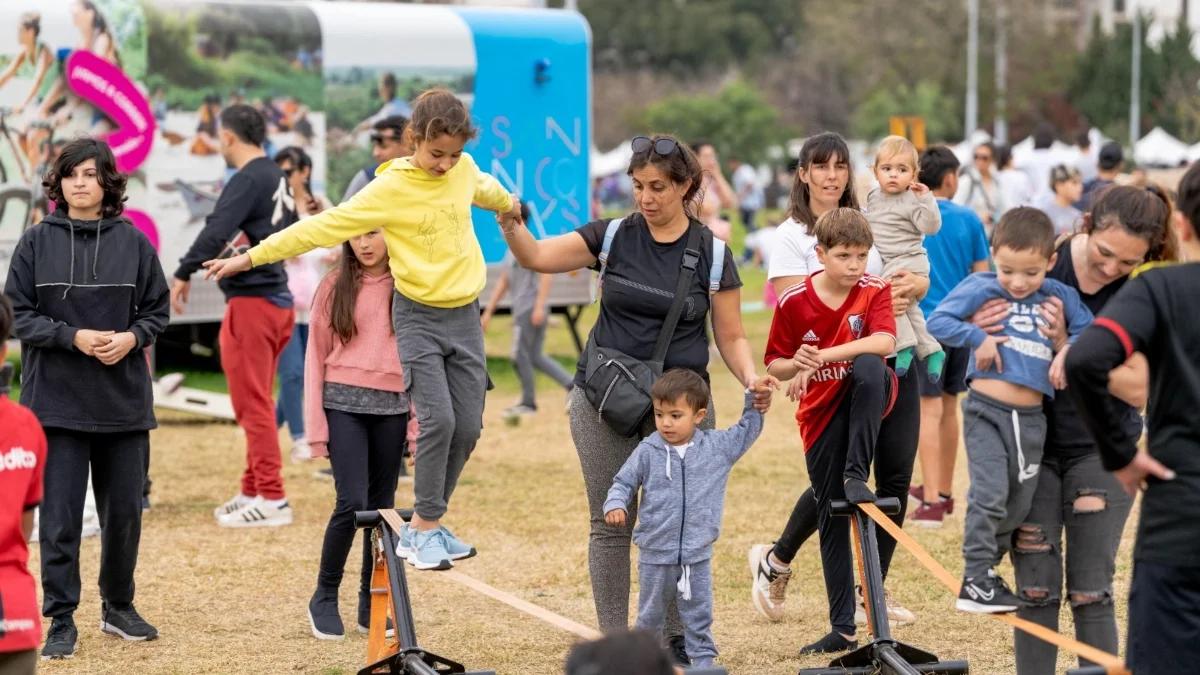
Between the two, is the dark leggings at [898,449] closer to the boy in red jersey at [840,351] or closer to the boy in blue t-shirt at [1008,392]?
the boy in red jersey at [840,351]

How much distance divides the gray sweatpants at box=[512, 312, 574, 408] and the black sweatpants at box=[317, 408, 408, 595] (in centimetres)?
610

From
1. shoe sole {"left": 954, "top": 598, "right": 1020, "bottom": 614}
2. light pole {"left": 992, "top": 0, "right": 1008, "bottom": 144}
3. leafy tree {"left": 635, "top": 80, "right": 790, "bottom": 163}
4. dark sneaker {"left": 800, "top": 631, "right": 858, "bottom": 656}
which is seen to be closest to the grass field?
dark sneaker {"left": 800, "top": 631, "right": 858, "bottom": 656}

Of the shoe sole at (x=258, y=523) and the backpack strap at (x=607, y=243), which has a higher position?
the backpack strap at (x=607, y=243)

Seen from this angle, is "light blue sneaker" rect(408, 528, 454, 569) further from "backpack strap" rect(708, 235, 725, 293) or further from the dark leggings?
the dark leggings

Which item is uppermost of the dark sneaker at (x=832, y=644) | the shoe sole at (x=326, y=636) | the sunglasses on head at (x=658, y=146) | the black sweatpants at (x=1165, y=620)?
the sunglasses on head at (x=658, y=146)

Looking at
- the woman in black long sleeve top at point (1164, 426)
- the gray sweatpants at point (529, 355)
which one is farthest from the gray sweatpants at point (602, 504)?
the gray sweatpants at point (529, 355)

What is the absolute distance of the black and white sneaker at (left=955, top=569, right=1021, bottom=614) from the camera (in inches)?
181

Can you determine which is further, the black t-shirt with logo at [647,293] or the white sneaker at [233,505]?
the white sneaker at [233,505]

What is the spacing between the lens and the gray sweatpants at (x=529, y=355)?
12523mm

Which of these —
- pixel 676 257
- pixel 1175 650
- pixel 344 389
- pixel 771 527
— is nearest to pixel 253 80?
pixel 771 527

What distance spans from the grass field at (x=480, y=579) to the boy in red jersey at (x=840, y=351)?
967 millimetres

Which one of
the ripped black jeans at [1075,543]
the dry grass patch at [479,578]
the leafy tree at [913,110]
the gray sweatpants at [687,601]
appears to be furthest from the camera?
the leafy tree at [913,110]

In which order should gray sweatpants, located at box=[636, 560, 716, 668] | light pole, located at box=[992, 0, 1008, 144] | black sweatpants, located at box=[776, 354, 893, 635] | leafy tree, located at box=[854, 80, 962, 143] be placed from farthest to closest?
leafy tree, located at box=[854, 80, 962, 143], light pole, located at box=[992, 0, 1008, 144], black sweatpants, located at box=[776, 354, 893, 635], gray sweatpants, located at box=[636, 560, 716, 668]

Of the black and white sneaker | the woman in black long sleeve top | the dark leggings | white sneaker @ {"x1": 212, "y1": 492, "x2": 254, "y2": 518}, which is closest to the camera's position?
the woman in black long sleeve top
